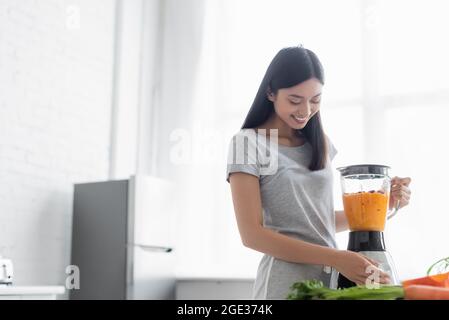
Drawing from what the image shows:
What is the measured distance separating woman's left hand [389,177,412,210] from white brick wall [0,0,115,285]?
2139mm

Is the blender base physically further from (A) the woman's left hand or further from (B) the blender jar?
(A) the woman's left hand

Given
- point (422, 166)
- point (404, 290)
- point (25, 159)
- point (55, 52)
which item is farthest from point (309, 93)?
point (55, 52)

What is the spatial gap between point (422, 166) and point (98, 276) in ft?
5.90

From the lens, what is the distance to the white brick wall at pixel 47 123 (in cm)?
311

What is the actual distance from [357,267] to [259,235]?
0.85 ft

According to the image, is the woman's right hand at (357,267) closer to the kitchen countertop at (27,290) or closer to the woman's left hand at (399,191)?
the woman's left hand at (399,191)

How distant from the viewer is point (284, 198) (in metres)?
1.49

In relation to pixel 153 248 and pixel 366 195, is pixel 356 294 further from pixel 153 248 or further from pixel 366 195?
pixel 153 248

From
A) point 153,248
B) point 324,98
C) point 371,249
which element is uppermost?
point 324,98

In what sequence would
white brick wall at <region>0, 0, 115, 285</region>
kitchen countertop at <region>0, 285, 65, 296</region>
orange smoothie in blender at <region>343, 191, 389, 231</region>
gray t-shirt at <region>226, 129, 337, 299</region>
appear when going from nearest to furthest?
orange smoothie in blender at <region>343, 191, 389, 231</region> < gray t-shirt at <region>226, 129, 337, 299</region> < kitchen countertop at <region>0, 285, 65, 296</region> < white brick wall at <region>0, 0, 115, 285</region>

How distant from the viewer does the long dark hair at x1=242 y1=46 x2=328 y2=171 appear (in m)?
1.52

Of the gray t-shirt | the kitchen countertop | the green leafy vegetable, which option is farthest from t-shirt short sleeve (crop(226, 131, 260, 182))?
the kitchen countertop

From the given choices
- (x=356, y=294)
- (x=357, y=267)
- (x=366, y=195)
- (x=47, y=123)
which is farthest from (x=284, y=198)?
(x=47, y=123)

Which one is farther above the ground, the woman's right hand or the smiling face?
the smiling face
